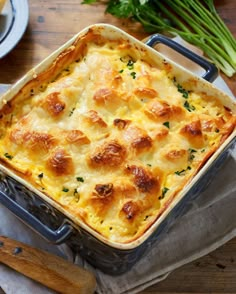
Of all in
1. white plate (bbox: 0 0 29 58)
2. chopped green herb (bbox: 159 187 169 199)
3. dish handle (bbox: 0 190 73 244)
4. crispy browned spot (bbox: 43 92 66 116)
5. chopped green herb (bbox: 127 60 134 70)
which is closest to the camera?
dish handle (bbox: 0 190 73 244)

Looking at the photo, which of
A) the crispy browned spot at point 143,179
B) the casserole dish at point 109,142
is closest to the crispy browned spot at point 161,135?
the casserole dish at point 109,142

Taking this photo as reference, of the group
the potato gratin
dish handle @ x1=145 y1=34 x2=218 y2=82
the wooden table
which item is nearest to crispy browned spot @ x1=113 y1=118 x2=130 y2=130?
the potato gratin

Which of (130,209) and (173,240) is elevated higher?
(130,209)

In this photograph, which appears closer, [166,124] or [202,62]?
[166,124]

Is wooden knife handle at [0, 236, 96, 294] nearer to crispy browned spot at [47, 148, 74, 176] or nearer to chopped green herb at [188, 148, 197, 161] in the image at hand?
crispy browned spot at [47, 148, 74, 176]

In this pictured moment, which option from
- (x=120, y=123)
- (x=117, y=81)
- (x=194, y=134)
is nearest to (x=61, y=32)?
(x=117, y=81)

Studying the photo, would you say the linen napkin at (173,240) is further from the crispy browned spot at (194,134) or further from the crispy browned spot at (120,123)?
the crispy browned spot at (120,123)

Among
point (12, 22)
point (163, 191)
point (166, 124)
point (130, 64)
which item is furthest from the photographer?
point (12, 22)

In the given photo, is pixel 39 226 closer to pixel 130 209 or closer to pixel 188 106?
pixel 130 209

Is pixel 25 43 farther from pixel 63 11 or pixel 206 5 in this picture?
pixel 206 5
